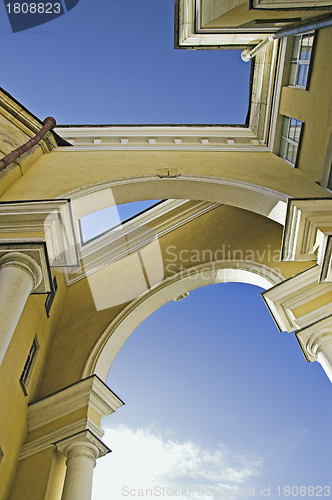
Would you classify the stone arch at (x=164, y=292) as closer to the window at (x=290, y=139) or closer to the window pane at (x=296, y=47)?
the window at (x=290, y=139)

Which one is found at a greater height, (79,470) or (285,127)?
(285,127)

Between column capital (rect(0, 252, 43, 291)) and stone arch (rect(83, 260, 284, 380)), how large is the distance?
3.51m

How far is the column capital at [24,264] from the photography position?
6.02 meters

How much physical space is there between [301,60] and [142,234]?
18.6ft

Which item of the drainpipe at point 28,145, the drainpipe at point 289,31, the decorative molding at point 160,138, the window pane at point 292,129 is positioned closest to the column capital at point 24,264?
the drainpipe at point 28,145

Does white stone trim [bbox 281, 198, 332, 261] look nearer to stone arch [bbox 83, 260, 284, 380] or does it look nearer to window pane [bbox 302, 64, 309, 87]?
stone arch [bbox 83, 260, 284, 380]

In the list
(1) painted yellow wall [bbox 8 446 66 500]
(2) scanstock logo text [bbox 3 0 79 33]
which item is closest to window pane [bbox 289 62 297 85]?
(2) scanstock logo text [bbox 3 0 79 33]

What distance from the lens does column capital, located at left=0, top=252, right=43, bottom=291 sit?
6.02 meters

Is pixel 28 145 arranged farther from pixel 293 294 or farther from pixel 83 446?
pixel 293 294

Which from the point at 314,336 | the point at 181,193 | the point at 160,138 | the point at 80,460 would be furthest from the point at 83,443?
the point at 160,138

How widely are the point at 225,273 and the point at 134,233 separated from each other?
9.02 feet

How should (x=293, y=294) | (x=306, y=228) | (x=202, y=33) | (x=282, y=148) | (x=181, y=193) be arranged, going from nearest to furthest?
1. (x=306, y=228)
2. (x=293, y=294)
3. (x=181, y=193)
4. (x=282, y=148)
5. (x=202, y=33)

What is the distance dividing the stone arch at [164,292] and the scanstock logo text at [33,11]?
7.87 meters

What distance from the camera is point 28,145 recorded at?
905 centimetres
